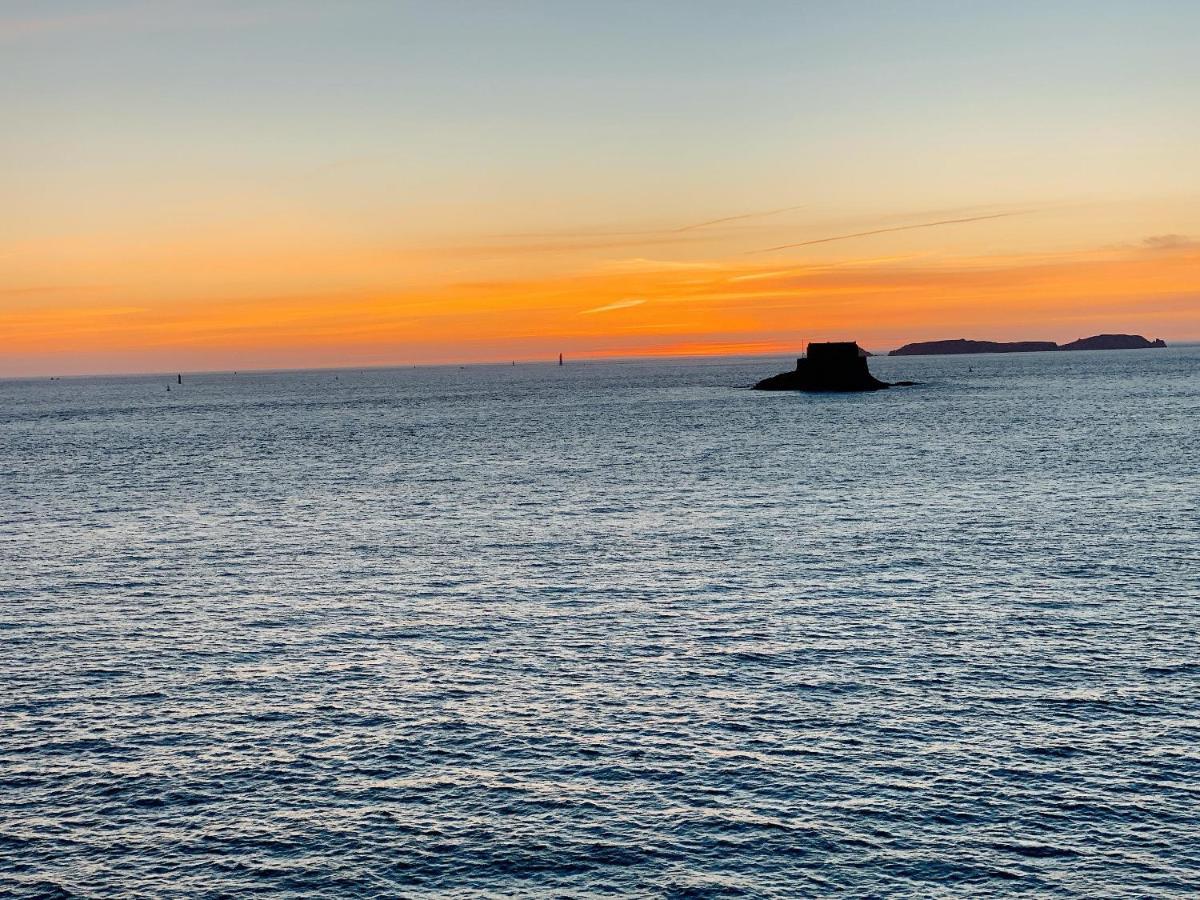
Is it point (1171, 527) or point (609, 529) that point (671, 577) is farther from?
point (1171, 527)

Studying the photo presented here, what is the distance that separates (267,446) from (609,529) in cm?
8859

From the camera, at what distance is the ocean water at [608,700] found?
27.2m

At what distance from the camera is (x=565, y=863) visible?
88.4 feet

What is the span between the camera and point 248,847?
91.8 feet

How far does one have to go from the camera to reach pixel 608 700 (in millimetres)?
38156

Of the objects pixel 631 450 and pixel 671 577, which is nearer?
pixel 671 577

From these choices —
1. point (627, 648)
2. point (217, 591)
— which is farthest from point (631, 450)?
point (627, 648)

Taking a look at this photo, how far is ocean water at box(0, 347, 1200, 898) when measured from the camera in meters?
27.2

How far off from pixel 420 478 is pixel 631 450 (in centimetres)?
3088

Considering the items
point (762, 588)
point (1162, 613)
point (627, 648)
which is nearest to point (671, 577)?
point (762, 588)

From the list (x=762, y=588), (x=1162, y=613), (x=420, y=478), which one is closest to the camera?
(x=1162, y=613)

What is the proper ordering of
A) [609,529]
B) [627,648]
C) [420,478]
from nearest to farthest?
[627,648] < [609,529] < [420,478]

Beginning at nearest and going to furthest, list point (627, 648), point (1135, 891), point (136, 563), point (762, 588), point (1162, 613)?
point (1135, 891) < point (627, 648) < point (1162, 613) < point (762, 588) < point (136, 563)

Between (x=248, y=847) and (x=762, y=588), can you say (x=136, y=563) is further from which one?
(x=248, y=847)
